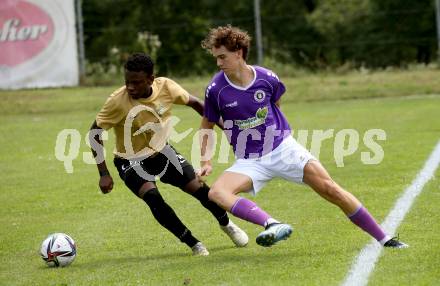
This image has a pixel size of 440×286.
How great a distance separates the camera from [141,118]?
27.6 feet

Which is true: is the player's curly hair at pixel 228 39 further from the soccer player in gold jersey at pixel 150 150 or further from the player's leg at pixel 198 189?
the player's leg at pixel 198 189

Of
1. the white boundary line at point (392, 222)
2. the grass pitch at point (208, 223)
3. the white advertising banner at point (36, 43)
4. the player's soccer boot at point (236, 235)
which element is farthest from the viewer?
the white advertising banner at point (36, 43)

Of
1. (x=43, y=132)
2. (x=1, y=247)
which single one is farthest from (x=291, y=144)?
(x=43, y=132)

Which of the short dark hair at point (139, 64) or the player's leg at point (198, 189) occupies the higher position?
the short dark hair at point (139, 64)

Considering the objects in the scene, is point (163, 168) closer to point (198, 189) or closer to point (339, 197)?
point (198, 189)

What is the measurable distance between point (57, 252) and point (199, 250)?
3.72ft

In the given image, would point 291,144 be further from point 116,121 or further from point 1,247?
point 1,247

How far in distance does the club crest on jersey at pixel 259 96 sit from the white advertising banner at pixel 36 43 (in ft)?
61.3

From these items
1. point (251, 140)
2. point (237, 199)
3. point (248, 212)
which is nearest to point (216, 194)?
point (237, 199)

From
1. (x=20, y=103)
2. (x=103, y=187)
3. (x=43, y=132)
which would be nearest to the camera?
(x=103, y=187)

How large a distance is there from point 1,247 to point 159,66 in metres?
21.7

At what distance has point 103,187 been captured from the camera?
8281mm

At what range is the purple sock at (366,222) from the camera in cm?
783

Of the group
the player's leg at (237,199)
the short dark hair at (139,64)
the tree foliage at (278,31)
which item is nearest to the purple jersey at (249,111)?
the player's leg at (237,199)
